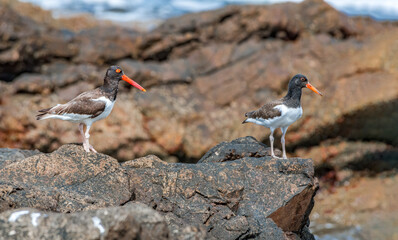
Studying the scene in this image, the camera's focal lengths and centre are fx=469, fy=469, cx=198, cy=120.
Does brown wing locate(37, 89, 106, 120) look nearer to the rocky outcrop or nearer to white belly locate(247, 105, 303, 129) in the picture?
white belly locate(247, 105, 303, 129)

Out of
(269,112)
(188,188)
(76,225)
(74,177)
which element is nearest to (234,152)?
(269,112)

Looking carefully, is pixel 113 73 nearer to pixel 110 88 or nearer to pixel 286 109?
pixel 110 88

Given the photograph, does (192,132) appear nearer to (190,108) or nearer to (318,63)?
(190,108)

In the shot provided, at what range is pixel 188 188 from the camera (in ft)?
19.8

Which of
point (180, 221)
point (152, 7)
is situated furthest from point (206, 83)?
point (152, 7)

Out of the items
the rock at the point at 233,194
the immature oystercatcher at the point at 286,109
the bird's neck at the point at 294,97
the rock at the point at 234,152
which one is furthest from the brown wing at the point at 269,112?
the rock at the point at 233,194

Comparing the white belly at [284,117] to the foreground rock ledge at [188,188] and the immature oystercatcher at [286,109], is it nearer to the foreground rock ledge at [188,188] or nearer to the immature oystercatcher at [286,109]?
the immature oystercatcher at [286,109]

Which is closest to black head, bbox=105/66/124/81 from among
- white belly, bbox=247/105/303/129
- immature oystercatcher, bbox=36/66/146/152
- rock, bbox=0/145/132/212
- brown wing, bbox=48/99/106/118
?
immature oystercatcher, bbox=36/66/146/152

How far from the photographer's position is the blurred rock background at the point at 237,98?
41.1 feet

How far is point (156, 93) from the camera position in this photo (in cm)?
1339

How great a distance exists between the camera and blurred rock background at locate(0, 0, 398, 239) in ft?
41.1

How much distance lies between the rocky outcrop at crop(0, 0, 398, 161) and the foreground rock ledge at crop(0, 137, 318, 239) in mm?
6084

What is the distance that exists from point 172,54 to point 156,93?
1.61 metres

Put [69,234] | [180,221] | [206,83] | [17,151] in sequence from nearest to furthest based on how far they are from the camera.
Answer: [69,234]
[180,221]
[17,151]
[206,83]
